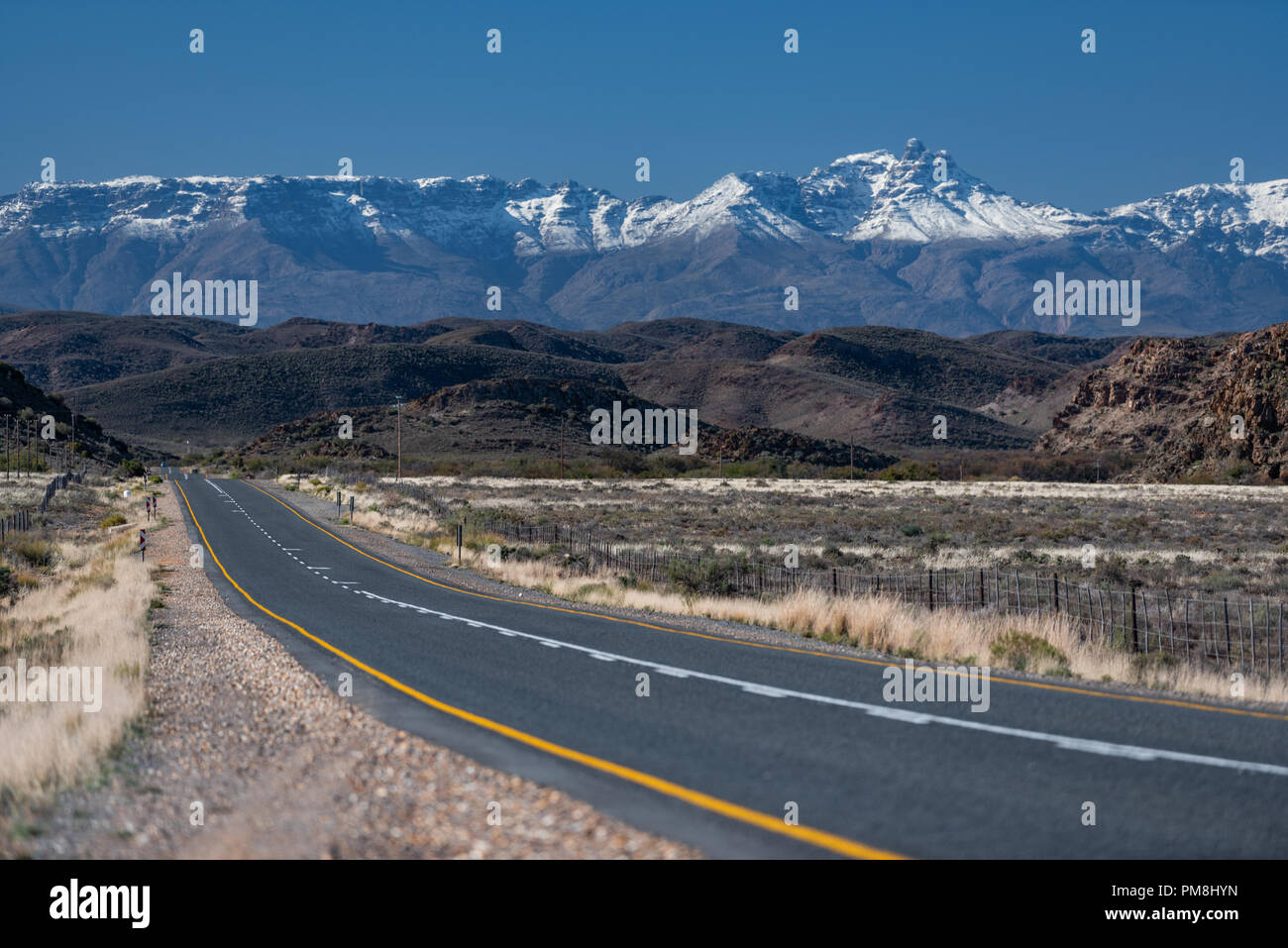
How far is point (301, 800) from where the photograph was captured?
6.98 meters

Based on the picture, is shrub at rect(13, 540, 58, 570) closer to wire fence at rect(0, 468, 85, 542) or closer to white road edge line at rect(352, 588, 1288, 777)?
wire fence at rect(0, 468, 85, 542)

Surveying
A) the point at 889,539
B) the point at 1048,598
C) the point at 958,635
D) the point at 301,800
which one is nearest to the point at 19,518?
the point at 889,539

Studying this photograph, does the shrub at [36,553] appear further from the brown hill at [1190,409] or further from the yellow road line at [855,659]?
the brown hill at [1190,409]

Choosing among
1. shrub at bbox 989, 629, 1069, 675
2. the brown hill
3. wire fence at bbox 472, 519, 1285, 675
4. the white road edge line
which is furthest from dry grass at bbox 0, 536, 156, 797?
the brown hill

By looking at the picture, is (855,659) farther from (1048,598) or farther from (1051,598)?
(1048,598)

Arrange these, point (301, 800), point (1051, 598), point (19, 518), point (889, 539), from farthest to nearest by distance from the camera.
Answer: point (19, 518) < point (889, 539) < point (1051, 598) < point (301, 800)

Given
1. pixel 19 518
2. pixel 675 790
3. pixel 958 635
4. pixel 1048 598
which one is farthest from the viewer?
pixel 19 518

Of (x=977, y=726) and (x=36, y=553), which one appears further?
(x=36, y=553)

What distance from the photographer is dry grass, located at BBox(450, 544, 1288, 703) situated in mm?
12055

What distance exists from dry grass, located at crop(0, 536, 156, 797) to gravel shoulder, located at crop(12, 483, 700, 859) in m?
0.30

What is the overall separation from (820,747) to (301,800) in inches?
150

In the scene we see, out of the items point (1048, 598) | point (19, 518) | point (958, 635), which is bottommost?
point (1048, 598)

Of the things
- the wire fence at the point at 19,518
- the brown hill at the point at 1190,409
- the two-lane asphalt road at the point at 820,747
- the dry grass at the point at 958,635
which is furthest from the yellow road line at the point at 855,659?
the brown hill at the point at 1190,409

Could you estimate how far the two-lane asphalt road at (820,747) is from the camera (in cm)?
629
